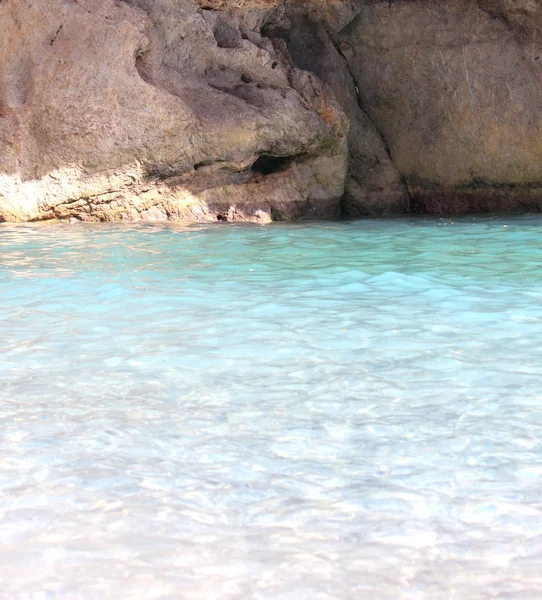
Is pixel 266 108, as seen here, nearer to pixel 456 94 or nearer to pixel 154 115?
pixel 154 115

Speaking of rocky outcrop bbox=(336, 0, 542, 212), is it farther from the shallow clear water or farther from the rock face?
the shallow clear water

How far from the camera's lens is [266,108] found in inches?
380

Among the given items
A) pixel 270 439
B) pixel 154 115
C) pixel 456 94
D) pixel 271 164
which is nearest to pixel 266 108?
pixel 271 164

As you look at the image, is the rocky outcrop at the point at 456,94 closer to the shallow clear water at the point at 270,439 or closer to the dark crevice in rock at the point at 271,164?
the dark crevice in rock at the point at 271,164

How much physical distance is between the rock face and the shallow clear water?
382 centimetres

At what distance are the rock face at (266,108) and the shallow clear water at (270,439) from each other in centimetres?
382

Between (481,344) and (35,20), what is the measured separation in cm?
699

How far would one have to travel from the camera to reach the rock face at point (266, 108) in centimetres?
909

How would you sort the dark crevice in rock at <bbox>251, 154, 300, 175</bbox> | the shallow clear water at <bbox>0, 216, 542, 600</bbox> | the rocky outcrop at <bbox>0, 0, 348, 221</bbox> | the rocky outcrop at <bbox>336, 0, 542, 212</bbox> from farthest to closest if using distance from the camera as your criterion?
the rocky outcrop at <bbox>336, 0, 542, 212</bbox>
the dark crevice in rock at <bbox>251, 154, 300, 175</bbox>
the rocky outcrop at <bbox>0, 0, 348, 221</bbox>
the shallow clear water at <bbox>0, 216, 542, 600</bbox>

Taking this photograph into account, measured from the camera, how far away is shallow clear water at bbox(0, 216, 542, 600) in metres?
2.10

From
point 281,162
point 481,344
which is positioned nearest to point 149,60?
point 281,162

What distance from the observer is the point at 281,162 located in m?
10.3

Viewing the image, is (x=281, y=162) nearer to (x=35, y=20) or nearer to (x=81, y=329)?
(x=35, y=20)

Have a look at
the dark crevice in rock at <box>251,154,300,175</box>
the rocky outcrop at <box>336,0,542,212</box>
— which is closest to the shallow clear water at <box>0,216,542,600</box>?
the dark crevice in rock at <box>251,154,300,175</box>
